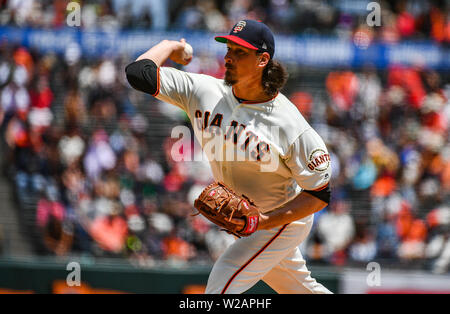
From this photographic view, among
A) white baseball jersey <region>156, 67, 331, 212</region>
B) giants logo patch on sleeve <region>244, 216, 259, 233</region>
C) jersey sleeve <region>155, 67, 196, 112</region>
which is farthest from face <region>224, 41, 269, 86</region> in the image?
giants logo patch on sleeve <region>244, 216, 259, 233</region>

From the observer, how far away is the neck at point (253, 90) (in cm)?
408

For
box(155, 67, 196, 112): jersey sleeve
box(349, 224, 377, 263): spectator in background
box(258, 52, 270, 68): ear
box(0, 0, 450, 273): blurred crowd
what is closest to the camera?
box(258, 52, 270, 68): ear

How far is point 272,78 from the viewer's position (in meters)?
4.07

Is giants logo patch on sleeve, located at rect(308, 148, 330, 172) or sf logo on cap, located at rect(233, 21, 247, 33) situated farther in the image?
sf logo on cap, located at rect(233, 21, 247, 33)

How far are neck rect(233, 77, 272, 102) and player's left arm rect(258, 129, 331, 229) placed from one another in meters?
0.39

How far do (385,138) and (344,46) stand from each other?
2034 mm

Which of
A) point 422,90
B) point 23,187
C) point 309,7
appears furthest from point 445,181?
point 23,187

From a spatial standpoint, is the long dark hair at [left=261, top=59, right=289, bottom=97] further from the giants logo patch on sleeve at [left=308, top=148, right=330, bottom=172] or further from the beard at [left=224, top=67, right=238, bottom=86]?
the giants logo patch on sleeve at [left=308, top=148, right=330, bottom=172]

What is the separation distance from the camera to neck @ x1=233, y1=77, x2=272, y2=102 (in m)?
4.08

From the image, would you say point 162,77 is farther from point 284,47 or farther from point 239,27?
point 284,47

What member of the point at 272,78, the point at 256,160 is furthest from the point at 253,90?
the point at 256,160

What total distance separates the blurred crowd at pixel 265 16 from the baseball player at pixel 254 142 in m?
6.96

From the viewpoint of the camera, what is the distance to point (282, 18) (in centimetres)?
1112

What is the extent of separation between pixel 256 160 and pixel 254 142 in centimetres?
11
